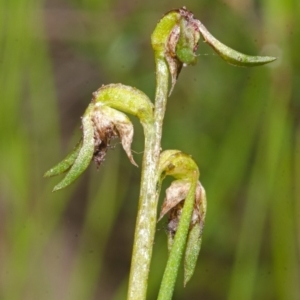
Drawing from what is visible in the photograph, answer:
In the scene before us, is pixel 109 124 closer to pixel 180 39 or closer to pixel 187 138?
pixel 180 39

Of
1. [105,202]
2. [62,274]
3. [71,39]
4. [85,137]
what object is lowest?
[62,274]

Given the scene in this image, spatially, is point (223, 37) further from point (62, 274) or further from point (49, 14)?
point (62, 274)

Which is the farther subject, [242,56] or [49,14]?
[49,14]

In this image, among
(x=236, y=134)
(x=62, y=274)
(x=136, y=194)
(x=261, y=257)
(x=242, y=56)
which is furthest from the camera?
(x=62, y=274)

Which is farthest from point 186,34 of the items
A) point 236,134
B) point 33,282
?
point 33,282

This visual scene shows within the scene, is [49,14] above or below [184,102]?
above

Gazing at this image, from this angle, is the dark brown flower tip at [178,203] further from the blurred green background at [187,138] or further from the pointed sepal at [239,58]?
the blurred green background at [187,138]

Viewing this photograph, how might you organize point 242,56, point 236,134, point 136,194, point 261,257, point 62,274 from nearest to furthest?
point 242,56 < point 236,134 < point 261,257 < point 136,194 < point 62,274
